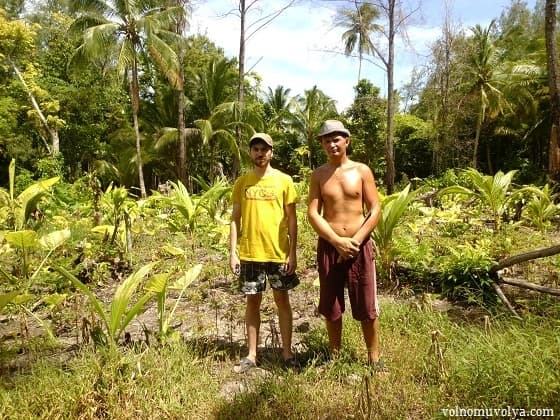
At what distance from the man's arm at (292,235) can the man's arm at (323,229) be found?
0.52 ft

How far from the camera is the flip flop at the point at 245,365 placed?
8.21 ft

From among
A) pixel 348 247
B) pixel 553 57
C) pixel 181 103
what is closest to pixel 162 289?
pixel 348 247

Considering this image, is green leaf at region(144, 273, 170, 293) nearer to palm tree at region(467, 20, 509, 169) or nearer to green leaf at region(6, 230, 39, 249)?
green leaf at region(6, 230, 39, 249)

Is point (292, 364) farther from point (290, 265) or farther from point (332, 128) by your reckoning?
point (332, 128)

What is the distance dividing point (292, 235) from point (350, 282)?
45cm

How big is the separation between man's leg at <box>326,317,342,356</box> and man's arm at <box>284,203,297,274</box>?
0.38 meters

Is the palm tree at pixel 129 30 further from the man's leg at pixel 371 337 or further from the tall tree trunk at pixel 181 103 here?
the man's leg at pixel 371 337

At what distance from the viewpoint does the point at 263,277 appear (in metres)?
2.56

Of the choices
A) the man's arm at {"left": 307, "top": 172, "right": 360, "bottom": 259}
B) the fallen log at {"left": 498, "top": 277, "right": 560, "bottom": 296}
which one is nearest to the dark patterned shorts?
the man's arm at {"left": 307, "top": 172, "right": 360, "bottom": 259}

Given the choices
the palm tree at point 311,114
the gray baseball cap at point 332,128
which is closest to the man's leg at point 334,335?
the gray baseball cap at point 332,128

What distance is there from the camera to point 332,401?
2088 millimetres

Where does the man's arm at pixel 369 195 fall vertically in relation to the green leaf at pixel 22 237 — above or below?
above

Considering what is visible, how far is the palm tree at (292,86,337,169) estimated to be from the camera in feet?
81.5

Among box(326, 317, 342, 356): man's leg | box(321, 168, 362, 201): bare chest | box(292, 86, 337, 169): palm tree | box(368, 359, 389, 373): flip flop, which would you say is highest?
box(292, 86, 337, 169): palm tree
